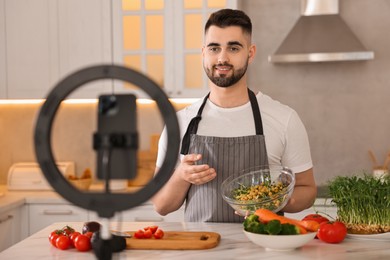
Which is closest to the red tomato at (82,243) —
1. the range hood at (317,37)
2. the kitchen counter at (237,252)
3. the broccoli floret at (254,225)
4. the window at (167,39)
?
the kitchen counter at (237,252)

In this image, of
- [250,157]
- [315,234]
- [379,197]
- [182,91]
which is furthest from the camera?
[182,91]

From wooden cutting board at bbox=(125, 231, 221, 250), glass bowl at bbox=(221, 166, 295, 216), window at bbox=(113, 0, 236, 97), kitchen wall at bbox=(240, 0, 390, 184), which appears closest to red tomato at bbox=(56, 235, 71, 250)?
wooden cutting board at bbox=(125, 231, 221, 250)

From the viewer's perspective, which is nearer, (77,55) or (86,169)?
(77,55)

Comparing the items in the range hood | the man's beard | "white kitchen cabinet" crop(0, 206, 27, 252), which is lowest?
"white kitchen cabinet" crop(0, 206, 27, 252)

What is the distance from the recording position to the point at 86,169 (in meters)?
4.21

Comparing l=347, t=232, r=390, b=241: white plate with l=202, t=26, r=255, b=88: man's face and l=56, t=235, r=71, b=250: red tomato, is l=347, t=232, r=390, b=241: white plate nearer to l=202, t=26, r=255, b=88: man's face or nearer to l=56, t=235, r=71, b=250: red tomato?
l=202, t=26, r=255, b=88: man's face

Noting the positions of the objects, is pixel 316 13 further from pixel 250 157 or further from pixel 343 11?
pixel 250 157

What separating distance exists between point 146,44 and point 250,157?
5.72 ft

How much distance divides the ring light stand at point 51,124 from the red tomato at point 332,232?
4.75 ft

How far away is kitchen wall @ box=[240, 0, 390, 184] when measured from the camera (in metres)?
4.09

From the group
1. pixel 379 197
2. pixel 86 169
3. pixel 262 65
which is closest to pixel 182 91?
pixel 262 65

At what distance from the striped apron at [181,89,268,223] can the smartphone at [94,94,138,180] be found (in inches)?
71.0

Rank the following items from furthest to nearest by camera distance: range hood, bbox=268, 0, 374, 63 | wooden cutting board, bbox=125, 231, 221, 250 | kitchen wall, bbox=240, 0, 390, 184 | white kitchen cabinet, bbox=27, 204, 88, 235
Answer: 1. kitchen wall, bbox=240, 0, 390, 184
2. range hood, bbox=268, 0, 374, 63
3. white kitchen cabinet, bbox=27, 204, 88, 235
4. wooden cutting board, bbox=125, 231, 221, 250

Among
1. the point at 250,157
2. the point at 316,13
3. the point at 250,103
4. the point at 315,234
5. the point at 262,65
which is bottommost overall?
the point at 315,234
